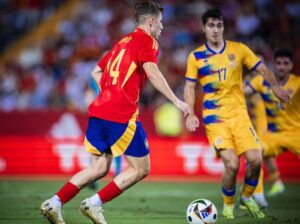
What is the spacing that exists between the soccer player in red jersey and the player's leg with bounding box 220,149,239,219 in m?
1.85

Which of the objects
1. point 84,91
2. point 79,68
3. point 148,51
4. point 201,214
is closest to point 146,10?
point 148,51

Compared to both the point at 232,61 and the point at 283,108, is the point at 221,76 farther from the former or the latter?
Result: the point at 283,108

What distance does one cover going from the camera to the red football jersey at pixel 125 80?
7.72m

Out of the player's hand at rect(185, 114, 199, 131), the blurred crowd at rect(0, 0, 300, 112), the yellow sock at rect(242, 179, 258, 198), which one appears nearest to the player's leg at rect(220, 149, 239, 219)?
the yellow sock at rect(242, 179, 258, 198)

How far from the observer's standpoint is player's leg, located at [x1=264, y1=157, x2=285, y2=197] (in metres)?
12.2

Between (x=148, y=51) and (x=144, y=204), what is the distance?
12.9ft

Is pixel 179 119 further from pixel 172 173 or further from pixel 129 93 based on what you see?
pixel 129 93

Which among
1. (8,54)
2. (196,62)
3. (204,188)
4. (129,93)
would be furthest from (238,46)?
(8,54)

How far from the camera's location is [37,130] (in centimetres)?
1706

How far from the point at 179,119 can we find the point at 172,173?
1.51 meters

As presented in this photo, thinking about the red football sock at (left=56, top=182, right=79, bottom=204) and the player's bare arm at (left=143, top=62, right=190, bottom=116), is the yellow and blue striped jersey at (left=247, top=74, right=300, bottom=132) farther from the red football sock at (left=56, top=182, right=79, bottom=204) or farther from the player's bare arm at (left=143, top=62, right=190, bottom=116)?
→ the red football sock at (left=56, top=182, right=79, bottom=204)

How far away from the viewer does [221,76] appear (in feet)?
31.1

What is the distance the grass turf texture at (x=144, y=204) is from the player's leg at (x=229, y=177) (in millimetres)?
175

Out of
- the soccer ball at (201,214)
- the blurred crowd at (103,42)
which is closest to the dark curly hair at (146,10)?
the soccer ball at (201,214)
